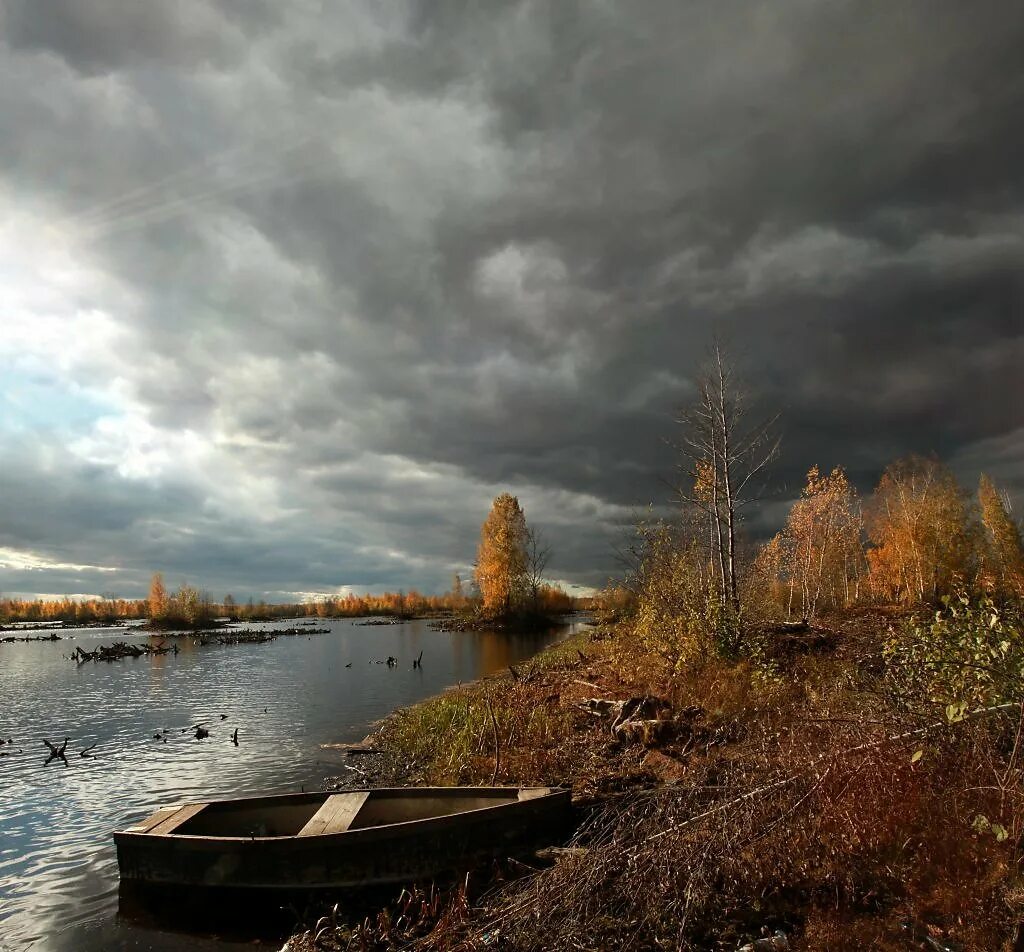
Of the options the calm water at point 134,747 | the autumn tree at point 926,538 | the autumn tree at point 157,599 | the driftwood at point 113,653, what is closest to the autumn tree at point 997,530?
the autumn tree at point 926,538

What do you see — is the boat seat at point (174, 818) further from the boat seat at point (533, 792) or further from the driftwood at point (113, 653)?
the driftwood at point (113, 653)

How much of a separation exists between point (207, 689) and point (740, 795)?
34.4 meters

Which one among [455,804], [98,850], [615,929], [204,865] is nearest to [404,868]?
[455,804]

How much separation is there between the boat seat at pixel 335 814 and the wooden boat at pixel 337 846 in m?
0.02

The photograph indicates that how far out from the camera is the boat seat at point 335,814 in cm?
1012

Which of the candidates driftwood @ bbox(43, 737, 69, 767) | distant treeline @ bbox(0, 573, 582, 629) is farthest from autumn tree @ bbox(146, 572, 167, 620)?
driftwood @ bbox(43, 737, 69, 767)

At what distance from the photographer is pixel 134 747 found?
848 inches

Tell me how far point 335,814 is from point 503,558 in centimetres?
6974

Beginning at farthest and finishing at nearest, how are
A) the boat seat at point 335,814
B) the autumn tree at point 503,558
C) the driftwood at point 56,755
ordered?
the autumn tree at point 503,558 → the driftwood at point 56,755 → the boat seat at point 335,814

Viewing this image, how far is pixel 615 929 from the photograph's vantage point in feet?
22.4

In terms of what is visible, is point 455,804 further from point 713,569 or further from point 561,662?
point 561,662

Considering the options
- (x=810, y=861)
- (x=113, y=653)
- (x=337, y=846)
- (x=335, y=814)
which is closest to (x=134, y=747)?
(x=335, y=814)

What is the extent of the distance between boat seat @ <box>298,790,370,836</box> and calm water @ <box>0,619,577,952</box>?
1.62 meters

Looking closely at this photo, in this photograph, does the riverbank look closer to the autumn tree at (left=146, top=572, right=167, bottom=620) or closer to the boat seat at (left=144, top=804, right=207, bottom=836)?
the boat seat at (left=144, top=804, right=207, bottom=836)
